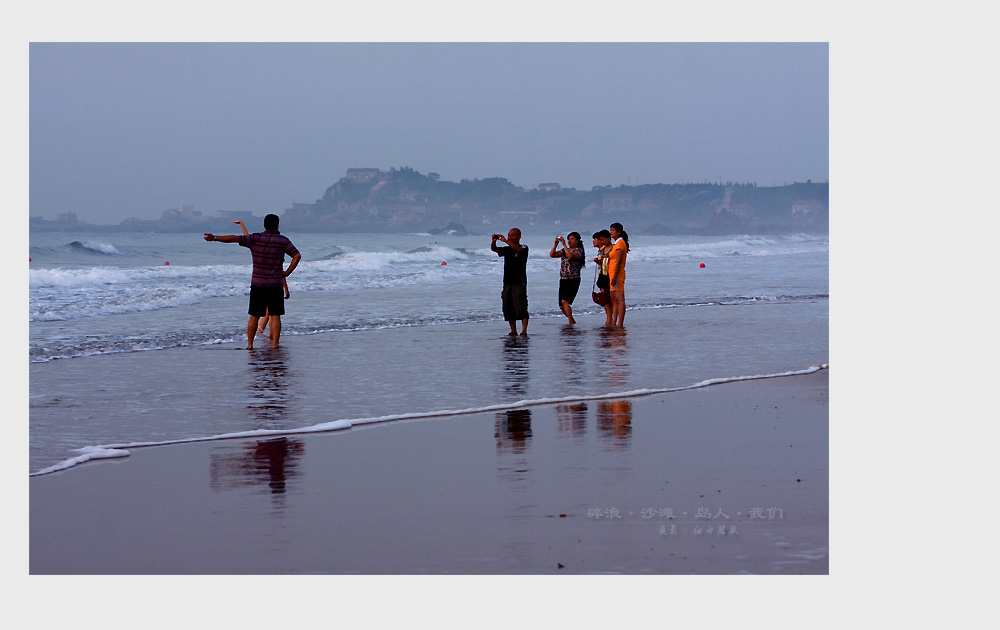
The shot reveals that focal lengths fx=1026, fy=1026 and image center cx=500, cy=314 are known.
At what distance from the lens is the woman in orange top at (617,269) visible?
573 inches

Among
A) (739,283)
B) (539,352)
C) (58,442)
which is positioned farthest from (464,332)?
(739,283)

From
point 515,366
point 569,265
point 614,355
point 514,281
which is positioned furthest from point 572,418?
point 569,265

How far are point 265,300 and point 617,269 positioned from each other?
16.5 ft

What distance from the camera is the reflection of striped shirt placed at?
502 inches

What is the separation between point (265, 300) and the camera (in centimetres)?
1296

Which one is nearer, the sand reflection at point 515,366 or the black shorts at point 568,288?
the sand reflection at point 515,366

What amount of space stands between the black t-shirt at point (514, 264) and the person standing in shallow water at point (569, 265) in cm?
75

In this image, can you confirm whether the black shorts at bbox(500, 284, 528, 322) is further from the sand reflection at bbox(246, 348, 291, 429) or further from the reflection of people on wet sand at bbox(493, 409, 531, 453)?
the reflection of people on wet sand at bbox(493, 409, 531, 453)

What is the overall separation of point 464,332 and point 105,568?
34.5 ft

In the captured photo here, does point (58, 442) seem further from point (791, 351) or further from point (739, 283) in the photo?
point (739, 283)

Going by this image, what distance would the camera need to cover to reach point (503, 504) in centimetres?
562

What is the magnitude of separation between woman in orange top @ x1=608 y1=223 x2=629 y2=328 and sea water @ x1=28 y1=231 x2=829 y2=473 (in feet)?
1.31

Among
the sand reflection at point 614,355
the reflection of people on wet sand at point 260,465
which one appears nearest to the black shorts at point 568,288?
the sand reflection at point 614,355

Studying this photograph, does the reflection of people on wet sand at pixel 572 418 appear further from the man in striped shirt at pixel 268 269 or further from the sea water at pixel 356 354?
the man in striped shirt at pixel 268 269
